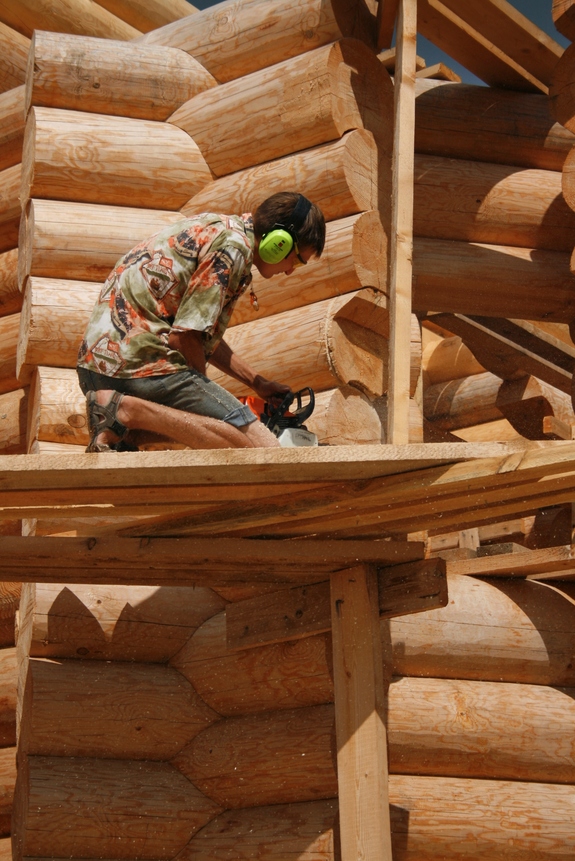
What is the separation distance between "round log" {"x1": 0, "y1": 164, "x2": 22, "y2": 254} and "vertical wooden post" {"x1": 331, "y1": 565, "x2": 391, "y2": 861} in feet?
15.0

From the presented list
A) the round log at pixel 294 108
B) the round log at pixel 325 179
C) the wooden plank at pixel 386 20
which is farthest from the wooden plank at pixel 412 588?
the wooden plank at pixel 386 20

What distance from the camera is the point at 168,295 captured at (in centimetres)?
500

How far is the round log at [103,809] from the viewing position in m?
5.96

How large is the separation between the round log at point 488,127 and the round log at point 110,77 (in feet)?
5.64

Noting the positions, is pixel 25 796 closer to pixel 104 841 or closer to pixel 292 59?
pixel 104 841

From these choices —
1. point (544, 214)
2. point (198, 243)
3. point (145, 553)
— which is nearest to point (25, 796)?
point (145, 553)

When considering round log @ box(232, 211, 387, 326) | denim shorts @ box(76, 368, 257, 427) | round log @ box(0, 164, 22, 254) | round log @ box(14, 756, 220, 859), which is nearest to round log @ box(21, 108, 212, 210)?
round log @ box(232, 211, 387, 326)

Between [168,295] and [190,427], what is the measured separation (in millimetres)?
609

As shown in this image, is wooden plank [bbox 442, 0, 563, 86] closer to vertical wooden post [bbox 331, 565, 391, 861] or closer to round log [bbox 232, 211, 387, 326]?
round log [bbox 232, 211, 387, 326]

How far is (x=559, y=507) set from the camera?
29.0 ft

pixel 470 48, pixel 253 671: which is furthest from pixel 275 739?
pixel 470 48

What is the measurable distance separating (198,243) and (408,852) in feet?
11.2

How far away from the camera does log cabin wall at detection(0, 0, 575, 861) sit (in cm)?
612

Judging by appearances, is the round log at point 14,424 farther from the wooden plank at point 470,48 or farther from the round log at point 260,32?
the wooden plank at point 470,48
